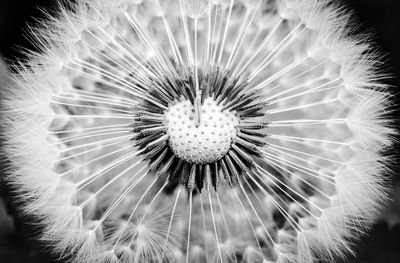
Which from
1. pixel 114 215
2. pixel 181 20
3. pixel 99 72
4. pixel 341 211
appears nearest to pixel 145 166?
pixel 114 215

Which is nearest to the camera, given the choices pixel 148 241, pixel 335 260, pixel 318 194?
pixel 148 241

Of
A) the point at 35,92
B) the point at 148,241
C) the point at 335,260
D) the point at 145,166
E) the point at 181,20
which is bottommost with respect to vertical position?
the point at 335,260

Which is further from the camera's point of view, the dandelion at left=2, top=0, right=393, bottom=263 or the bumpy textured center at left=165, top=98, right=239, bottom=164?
the dandelion at left=2, top=0, right=393, bottom=263

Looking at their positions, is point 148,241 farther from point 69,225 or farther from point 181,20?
point 181,20

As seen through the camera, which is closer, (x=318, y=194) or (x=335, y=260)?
(x=318, y=194)
